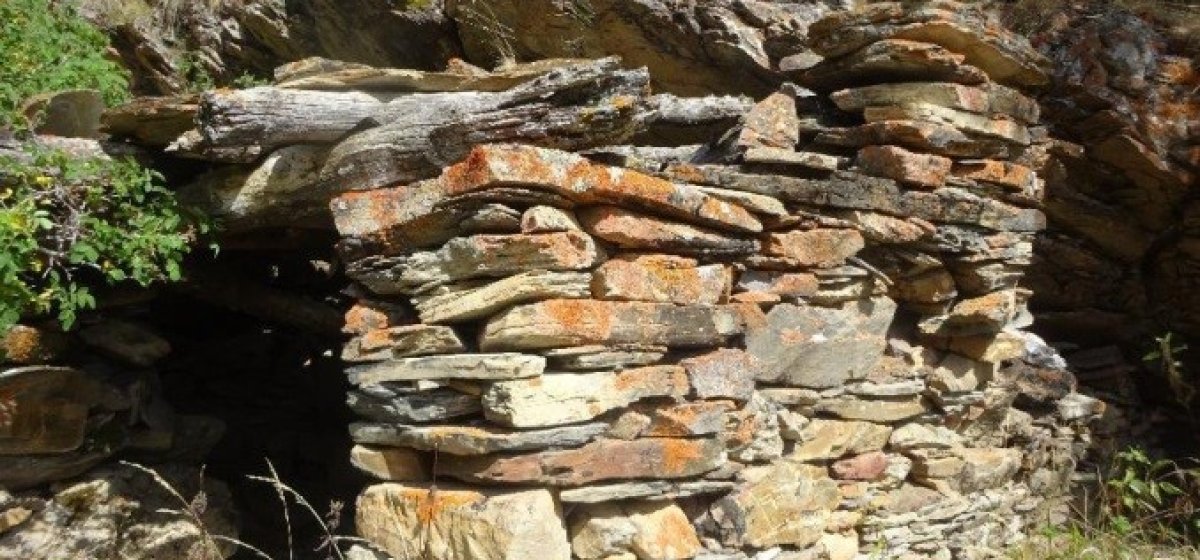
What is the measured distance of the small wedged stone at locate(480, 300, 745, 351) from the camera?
3.91 meters

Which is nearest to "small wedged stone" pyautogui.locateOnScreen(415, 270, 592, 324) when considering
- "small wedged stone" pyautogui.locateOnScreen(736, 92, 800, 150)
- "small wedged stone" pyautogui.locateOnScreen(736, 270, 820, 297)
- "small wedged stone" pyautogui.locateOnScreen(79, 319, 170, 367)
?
"small wedged stone" pyautogui.locateOnScreen(736, 270, 820, 297)

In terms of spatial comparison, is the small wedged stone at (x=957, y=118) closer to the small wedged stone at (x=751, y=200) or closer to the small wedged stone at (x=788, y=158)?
the small wedged stone at (x=788, y=158)

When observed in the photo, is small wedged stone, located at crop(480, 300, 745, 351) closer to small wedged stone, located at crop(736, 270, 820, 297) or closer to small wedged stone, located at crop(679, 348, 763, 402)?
small wedged stone, located at crop(679, 348, 763, 402)

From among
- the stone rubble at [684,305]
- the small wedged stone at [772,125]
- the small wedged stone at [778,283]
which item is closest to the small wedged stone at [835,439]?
the stone rubble at [684,305]

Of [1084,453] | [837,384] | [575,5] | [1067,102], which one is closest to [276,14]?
[575,5]

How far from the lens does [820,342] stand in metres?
5.29

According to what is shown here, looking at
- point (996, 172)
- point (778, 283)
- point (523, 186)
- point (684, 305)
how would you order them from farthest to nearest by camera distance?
point (996, 172) → point (778, 283) → point (684, 305) → point (523, 186)

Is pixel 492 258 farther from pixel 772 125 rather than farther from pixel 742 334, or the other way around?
pixel 772 125

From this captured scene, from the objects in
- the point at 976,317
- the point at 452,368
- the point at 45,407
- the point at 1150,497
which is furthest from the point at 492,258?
the point at 1150,497

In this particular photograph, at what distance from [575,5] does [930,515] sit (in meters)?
4.51

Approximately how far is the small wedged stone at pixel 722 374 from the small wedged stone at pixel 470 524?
0.88 m

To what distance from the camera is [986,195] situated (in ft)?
19.2

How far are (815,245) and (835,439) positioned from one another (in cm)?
111

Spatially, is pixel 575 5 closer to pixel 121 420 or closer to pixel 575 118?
pixel 575 118
